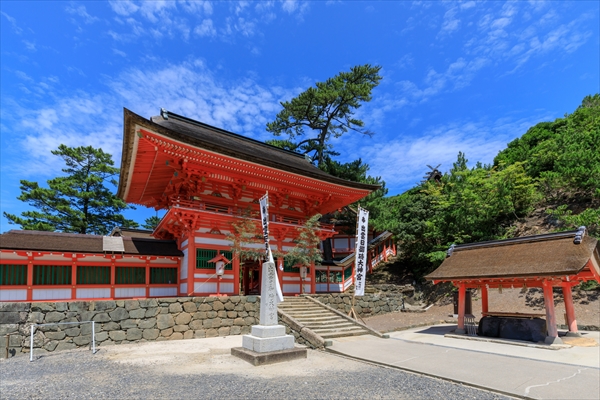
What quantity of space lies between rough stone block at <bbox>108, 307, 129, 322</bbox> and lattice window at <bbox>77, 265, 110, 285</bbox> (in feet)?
7.84

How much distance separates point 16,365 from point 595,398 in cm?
1172

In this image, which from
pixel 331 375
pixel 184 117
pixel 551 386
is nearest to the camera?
pixel 551 386

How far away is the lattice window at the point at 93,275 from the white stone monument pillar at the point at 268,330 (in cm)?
723

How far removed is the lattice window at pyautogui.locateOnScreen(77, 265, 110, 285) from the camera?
40.8ft

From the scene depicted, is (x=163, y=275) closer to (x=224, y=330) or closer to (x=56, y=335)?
(x=224, y=330)

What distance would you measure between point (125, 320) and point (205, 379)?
5870mm

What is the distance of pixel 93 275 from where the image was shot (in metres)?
12.7

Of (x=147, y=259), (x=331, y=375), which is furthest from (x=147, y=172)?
(x=331, y=375)

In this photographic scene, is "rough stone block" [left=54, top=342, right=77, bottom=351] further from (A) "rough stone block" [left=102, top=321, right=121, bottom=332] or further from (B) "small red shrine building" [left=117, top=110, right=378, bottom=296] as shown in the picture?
(B) "small red shrine building" [left=117, top=110, right=378, bottom=296]

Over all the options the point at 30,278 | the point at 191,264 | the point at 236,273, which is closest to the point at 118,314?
the point at 191,264

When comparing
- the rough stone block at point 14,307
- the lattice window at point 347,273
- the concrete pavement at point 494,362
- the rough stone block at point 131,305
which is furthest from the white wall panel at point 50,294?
the lattice window at point 347,273

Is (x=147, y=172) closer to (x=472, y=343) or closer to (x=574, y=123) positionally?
(x=472, y=343)

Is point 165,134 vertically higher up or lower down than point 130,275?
higher up

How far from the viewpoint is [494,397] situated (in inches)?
219
